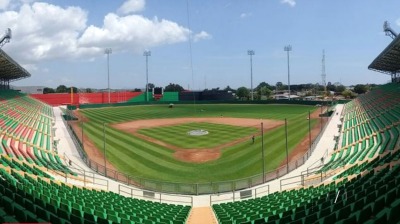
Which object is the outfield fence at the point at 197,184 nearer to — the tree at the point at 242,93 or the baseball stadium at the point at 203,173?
the baseball stadium at the point at 203,173

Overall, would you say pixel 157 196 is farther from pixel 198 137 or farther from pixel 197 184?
pixel 198 137

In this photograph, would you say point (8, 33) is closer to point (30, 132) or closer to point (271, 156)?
point (30, 132)

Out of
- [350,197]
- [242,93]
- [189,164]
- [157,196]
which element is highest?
[242,93]

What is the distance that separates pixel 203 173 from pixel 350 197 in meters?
19.8

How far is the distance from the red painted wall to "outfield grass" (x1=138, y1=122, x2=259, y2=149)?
60.3 meters

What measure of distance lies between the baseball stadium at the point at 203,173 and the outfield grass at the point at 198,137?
147mm

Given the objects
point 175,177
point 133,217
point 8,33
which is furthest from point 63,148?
point 8,33

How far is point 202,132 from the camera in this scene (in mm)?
52688

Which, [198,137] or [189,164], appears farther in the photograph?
[198,137]

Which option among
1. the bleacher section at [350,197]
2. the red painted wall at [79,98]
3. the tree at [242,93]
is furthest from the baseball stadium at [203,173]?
the tree at [242,93]

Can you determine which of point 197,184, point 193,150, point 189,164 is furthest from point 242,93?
point 197,184

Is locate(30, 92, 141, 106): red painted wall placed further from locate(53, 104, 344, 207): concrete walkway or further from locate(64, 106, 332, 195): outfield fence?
locate(64, 106, 332, 195): outfield fence

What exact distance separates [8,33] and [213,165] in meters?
57.5

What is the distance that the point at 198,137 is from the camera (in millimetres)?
48438
